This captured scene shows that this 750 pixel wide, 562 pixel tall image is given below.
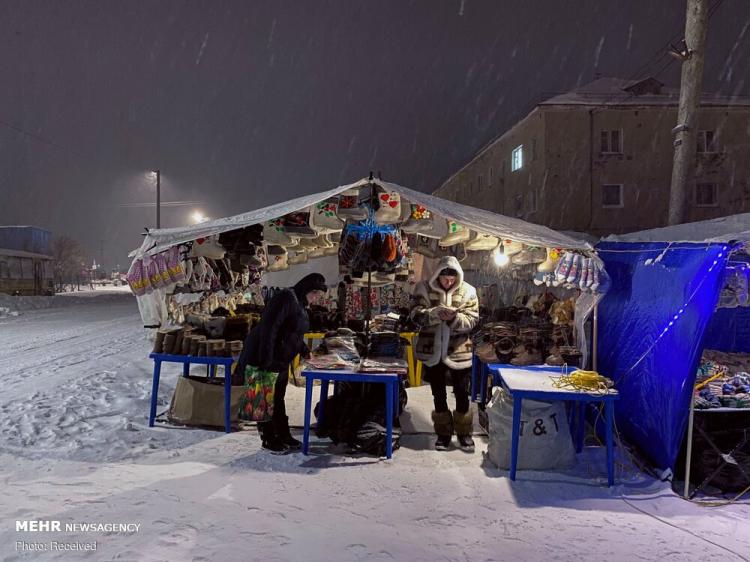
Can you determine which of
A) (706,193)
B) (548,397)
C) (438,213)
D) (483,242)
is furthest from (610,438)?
(706,193)

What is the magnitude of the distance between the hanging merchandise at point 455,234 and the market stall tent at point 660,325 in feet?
6.92

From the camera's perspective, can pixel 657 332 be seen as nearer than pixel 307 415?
Yes

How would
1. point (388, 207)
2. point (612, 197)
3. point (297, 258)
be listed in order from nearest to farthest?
point (388, 207) < point (297, 258) < point (612, 197)

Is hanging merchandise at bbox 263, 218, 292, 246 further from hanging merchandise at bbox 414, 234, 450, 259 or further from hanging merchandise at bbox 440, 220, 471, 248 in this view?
hanging merchandise at bbox 440, 220, 471, 248

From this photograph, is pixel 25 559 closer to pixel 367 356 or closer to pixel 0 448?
pixel 0 448

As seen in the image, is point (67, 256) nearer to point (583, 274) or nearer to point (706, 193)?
point (706, 193)

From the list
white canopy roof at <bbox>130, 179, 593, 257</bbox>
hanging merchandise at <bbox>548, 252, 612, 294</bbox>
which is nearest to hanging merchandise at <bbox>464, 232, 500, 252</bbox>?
white canopy roof at <bbox>130, 179, 593, 257</bbox>

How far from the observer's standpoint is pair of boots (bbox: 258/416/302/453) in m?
5.62

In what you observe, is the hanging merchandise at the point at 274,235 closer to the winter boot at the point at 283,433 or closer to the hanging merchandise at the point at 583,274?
the winter boot at the point at 283,433

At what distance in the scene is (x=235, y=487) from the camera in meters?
4.57

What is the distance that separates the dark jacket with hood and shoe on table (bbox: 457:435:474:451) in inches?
85.1

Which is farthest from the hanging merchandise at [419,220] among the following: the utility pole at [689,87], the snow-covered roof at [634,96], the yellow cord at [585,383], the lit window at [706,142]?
the lit window at [706,142]

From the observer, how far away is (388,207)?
665 centimetres

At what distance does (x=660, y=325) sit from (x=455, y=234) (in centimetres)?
351
